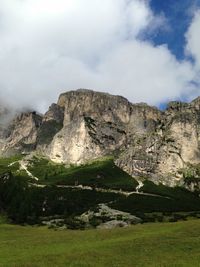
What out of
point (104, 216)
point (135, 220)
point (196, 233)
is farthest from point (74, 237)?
point (104, 216)

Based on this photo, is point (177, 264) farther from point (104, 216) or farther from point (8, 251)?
point (104, 216)

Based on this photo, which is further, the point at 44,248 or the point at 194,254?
the point at 44,248

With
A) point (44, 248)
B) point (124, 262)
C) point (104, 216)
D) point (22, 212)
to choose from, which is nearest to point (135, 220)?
point (104, 216)

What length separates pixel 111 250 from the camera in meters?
72.2

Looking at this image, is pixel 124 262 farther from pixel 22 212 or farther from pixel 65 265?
pixel 22 212

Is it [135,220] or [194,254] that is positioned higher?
[135,220]

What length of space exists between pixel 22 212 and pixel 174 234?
11176 cm

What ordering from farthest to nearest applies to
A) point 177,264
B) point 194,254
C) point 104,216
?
point 104,216 < point 194,254 < point 177,264

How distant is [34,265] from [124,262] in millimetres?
11941

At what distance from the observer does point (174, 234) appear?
3329 inches

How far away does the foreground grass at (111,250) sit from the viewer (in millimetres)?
63281

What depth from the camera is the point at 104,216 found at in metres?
173

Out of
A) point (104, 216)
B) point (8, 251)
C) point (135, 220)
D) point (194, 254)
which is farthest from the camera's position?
point (104, 216)

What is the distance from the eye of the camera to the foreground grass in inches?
2491
